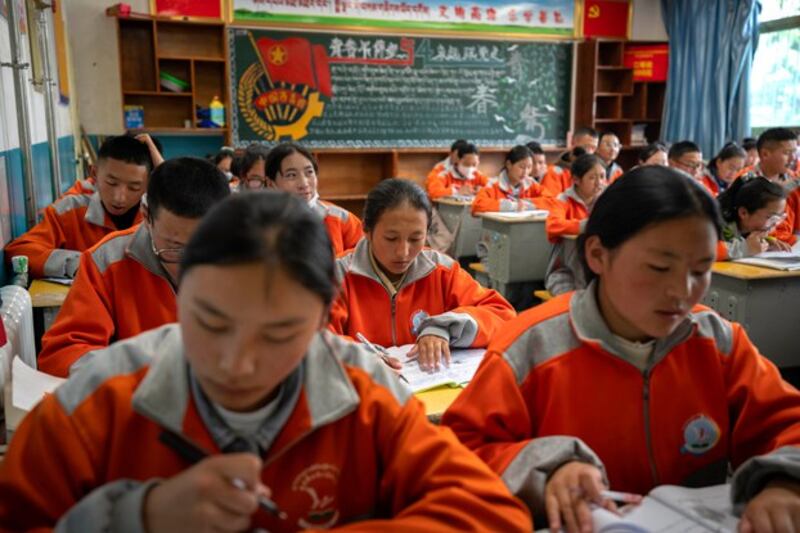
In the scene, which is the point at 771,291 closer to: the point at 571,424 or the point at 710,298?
the point at 710,298

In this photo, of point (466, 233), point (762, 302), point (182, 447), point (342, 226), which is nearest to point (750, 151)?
point (466, 233)

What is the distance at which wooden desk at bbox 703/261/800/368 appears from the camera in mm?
2973

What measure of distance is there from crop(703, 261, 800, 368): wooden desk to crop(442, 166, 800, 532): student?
1.96 meters

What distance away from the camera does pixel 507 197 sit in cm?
607

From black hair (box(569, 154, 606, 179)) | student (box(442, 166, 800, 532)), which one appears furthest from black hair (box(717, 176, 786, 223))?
student (box(442, 166, 800, 532))

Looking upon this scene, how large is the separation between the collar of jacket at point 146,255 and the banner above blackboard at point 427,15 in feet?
19.4

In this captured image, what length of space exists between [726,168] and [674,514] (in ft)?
19.2

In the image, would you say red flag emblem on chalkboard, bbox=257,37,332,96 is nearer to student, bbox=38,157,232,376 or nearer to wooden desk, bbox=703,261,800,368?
wooden desk, bbox=703,261,800,368

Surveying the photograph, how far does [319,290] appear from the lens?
82 centimetres

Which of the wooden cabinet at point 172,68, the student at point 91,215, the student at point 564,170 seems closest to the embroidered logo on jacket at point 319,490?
the student at point 91,215

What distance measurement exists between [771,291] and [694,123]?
223 inches

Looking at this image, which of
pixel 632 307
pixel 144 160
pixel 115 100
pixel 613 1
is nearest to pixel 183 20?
pixel 115 100

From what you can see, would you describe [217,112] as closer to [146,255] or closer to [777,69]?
[146,255]

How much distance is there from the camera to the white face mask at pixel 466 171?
6902 millimetres
